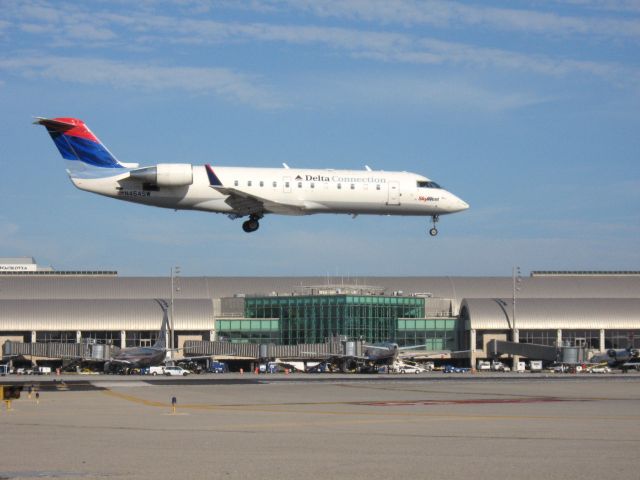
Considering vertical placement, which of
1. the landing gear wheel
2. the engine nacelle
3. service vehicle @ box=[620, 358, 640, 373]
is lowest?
service vehicle @ box=[620, 358, 640, 373]

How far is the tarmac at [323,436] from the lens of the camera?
85.0 ft

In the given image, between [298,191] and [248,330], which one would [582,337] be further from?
[298,191]

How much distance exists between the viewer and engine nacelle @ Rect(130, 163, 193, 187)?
62.9m

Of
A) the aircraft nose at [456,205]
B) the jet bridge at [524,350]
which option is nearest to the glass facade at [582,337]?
the jet bridge at [524,350]

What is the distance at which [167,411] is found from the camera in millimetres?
46688

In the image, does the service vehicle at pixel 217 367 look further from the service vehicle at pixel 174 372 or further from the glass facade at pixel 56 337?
the glass facade at pixel 56 337

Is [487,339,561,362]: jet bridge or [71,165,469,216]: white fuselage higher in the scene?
[71,165,469,216]: white fuselage

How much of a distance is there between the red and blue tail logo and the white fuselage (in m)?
1.51

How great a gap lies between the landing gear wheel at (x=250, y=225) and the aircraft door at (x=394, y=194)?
8.75m

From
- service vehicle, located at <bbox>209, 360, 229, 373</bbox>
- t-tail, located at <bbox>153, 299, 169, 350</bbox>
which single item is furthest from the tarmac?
service vehicle, located at <bbox>209, 360, 229, 373</bbox>

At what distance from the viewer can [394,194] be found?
223ft

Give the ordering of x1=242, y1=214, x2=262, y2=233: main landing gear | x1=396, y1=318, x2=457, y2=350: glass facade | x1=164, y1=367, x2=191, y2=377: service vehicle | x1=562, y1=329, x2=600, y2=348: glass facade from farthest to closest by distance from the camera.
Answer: x1=396, y1=318, x2=457, y2=350: glass facade → x1=562, y1=329, x2=600, y2=348: glass facade → x1=164, y1=367, x2=191, y2=377: service vehicle → x1=242, y1=214, x2=262, y2=233: main landing gear

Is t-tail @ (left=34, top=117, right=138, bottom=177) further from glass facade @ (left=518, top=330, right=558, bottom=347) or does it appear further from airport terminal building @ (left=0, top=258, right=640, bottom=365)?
glass facade @ (left=518, top=330, right=558, bottom=347)

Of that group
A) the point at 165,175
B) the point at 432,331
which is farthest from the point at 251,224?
the point at 432,331
